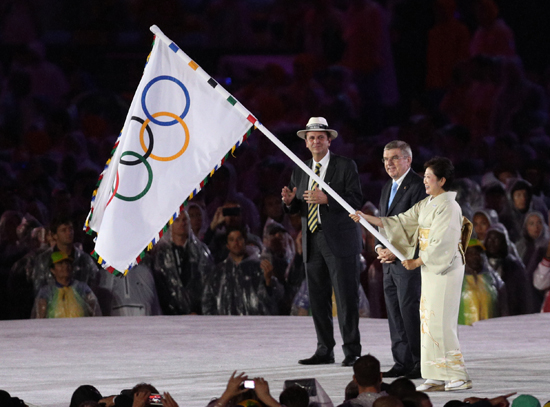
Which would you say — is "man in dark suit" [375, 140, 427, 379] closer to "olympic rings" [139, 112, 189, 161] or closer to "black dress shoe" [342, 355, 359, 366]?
"black dress shoe" [342, 355, 359, 366]

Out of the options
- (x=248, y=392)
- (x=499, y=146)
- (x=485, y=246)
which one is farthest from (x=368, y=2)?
(x=248, y=392)

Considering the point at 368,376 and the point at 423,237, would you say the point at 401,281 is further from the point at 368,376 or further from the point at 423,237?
the point at 368,376

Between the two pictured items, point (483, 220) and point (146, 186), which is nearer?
point (146, 186)

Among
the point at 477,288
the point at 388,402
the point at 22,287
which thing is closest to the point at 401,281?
the point at 388,402

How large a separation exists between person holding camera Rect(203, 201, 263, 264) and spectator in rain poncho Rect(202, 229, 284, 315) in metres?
0.46

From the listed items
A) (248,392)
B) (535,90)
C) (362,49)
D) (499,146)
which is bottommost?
(248,392)

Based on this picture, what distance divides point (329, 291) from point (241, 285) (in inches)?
102

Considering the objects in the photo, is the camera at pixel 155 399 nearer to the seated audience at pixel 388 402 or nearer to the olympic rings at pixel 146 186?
the seated audience at pixel 388 402

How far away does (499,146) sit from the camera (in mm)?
11555

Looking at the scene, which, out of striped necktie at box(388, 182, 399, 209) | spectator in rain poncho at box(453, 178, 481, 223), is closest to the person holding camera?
spectator in rain poncho at box(453, 178, 481, 223)

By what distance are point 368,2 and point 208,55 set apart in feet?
7.21

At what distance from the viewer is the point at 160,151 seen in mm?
A: 5082

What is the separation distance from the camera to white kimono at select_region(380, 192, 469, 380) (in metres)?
4.72

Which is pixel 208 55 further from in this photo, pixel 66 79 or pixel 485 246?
pixel 485 246
